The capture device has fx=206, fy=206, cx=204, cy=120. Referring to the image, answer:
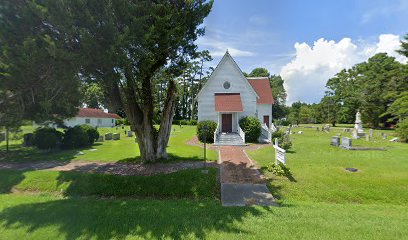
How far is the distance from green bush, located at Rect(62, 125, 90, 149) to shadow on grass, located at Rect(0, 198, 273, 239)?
11.9 m

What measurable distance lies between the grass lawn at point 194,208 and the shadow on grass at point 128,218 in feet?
0.08

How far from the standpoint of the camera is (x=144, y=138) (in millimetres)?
11852

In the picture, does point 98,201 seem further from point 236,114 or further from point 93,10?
point 236,114

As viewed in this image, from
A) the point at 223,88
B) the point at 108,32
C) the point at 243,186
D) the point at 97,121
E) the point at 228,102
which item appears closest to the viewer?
the point at 108,32

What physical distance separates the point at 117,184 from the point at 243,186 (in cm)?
520

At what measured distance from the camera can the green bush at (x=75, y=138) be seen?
1755cm

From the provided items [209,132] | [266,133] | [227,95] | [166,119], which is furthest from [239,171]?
[227,95]

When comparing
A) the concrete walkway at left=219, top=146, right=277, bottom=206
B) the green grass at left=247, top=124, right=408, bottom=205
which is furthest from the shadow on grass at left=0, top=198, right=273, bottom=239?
the green grass at left=247, top=124, right=408, bottom=205

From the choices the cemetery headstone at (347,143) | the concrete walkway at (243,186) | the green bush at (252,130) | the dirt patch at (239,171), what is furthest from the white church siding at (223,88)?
the concrete walkway at (243,186)

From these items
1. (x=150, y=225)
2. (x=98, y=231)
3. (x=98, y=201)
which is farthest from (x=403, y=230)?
(x=98, y=201)

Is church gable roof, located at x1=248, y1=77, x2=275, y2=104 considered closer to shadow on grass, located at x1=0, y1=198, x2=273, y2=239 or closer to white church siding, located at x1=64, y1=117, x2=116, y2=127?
shadow on grass, located at x1=0, y1=198, x2=273, y2=239

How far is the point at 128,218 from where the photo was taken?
19.1 feet

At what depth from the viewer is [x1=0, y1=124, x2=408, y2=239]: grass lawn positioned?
5094mm

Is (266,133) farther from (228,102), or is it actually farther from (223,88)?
(223,88)
